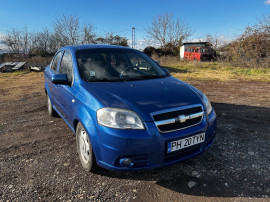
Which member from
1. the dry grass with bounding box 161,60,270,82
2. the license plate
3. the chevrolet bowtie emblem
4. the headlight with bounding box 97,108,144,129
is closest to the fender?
the headlight with bounding box 97,108,144,129

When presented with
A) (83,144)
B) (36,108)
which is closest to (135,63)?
(83,144)

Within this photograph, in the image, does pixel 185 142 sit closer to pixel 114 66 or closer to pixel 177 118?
pixel 177 118

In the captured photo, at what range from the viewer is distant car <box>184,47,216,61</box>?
→ 71.4ft

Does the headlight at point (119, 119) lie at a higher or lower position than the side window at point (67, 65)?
lower

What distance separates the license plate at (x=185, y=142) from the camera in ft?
6.74

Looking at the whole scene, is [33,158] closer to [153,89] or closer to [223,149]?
[153,89]

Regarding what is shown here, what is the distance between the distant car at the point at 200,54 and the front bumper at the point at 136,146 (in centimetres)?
2134

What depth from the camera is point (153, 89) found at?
252cm

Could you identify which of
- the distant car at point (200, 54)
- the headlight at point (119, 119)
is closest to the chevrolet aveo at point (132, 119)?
the headlight at point (119, 119)

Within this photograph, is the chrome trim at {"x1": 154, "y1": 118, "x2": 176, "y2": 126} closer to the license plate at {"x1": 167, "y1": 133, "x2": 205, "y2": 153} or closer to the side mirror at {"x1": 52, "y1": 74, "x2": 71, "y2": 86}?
the license plate at {"x1": 167, "y1": 133, "x2": 205, "y2": 153}

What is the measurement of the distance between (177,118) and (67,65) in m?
2.07

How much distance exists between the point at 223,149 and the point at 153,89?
5.01ft

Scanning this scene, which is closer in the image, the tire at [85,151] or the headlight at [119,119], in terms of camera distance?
the headlight at [119,119]

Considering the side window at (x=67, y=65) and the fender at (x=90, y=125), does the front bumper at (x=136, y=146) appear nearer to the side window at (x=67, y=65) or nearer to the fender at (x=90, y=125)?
the fender at (x=90, y=125)
